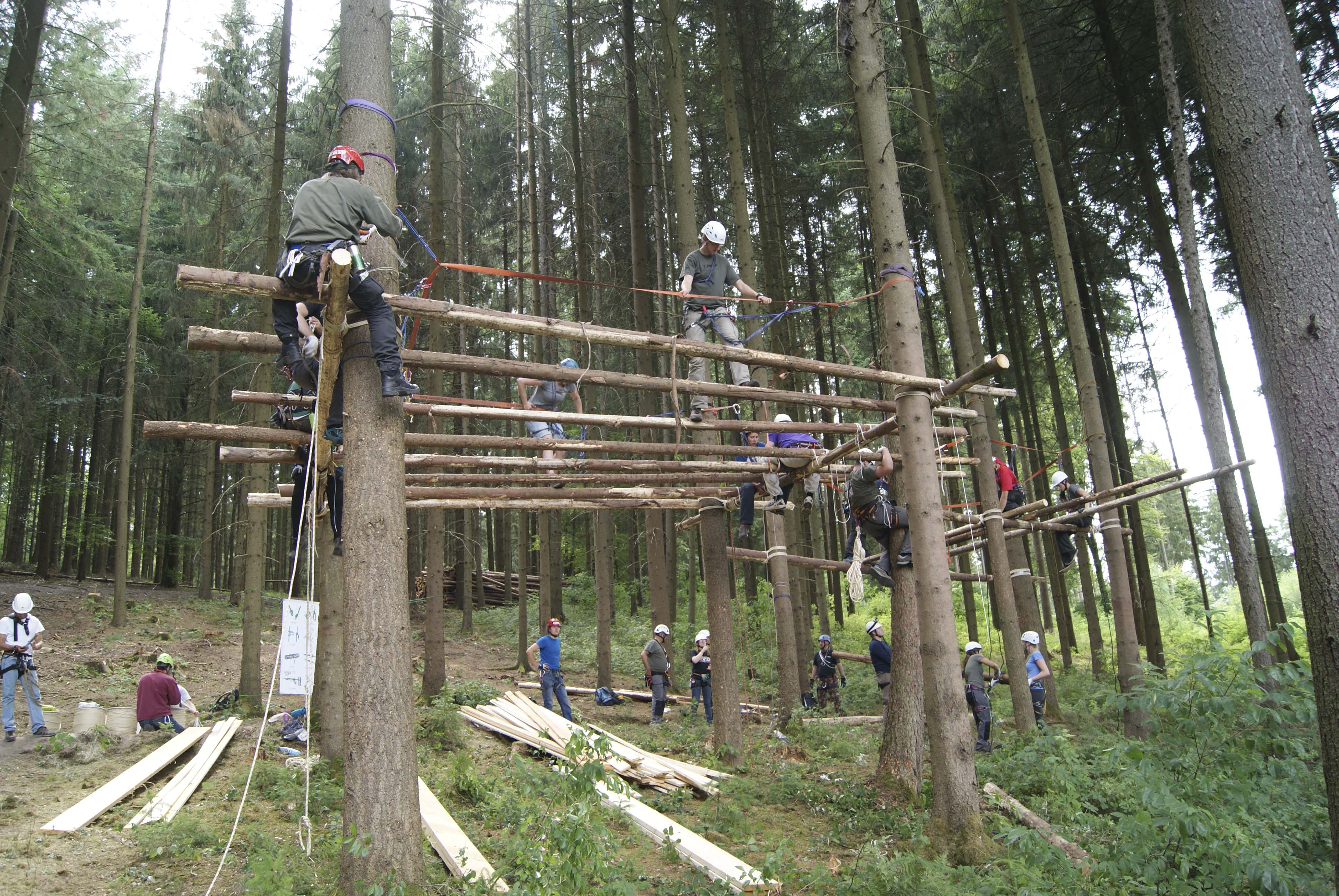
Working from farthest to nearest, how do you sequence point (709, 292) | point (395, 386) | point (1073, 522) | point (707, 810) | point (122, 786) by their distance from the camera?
point (1073, 522)
point (709, 292)
point (707, 810)
point (122, 786)
point (395, 386)

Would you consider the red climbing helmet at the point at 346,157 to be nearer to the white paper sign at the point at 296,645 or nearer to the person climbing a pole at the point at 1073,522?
the white paper sign at the point at 296,645

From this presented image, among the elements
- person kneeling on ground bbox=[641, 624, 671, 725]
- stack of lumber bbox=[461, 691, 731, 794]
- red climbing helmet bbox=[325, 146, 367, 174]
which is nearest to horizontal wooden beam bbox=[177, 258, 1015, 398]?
red climbing helmet bbox=[325, 146, 367, 174]

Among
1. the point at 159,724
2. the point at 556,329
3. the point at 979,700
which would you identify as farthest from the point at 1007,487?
the point at 159,724

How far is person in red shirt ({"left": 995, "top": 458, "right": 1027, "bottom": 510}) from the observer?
1178 centimetres

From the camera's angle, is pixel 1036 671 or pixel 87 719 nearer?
pixel 87 719

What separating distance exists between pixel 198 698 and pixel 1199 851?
12929 millimetres

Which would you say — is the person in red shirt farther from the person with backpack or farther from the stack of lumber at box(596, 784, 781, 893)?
the stack of lumber at box(596, 784, 781, 893)

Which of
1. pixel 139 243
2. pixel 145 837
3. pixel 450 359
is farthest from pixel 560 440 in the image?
pixel 139 243

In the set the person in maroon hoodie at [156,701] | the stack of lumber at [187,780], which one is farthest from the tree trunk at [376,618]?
the person in maroon hoodie at [156,701]

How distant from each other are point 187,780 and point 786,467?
23.0 feet

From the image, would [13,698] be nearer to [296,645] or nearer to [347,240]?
[296,645]

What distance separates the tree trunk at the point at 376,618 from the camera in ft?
14.3

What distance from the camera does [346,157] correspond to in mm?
4930

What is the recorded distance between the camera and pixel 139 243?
53.2 ft
